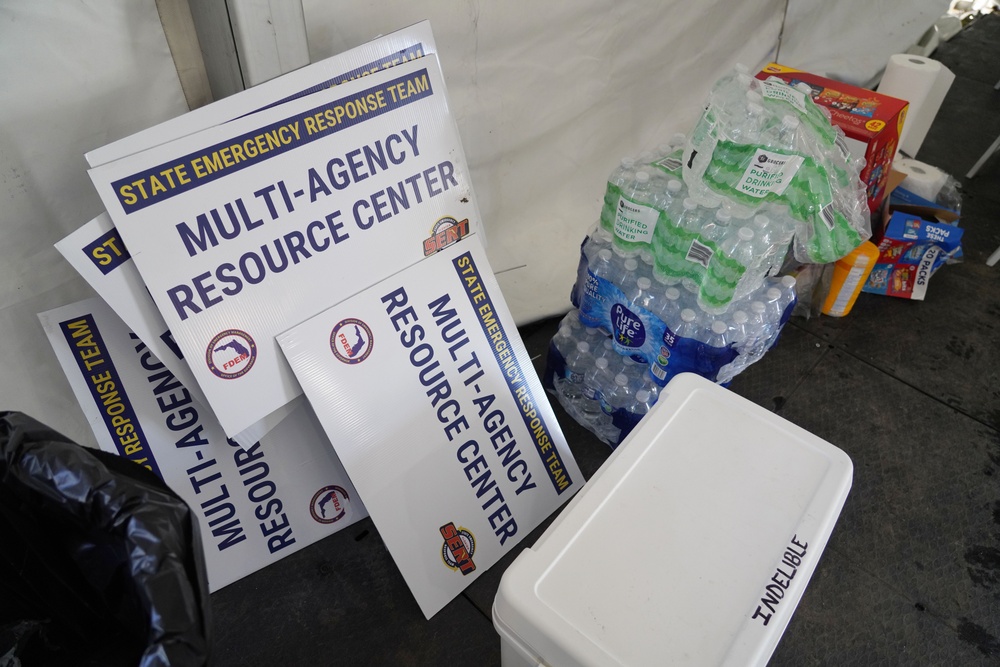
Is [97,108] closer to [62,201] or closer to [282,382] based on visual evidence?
[62,201]

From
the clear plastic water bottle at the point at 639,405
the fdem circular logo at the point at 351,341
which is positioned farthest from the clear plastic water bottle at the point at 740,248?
the fdem circular logo at the point at 351,341

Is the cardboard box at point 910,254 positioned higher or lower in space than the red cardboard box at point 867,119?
lower

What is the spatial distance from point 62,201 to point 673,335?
1.21 metres

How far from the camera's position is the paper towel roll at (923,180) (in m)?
2.21

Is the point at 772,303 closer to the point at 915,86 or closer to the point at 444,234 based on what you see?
the point at 444,234

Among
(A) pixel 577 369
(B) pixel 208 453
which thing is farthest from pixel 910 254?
(B) pixel 208 453

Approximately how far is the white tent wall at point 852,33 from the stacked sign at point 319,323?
2079 millimetres

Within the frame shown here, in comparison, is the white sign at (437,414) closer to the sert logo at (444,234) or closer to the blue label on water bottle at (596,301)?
the sert logo at (444,234)

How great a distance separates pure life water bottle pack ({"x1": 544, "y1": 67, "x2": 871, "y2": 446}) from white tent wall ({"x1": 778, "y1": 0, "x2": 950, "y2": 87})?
1.34 m

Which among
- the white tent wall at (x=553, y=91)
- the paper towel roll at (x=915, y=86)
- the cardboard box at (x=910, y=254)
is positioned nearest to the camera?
the white tent wall at (x=553, y=91)

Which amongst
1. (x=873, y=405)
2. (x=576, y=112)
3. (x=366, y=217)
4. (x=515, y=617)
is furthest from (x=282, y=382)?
(x=873, y=405)

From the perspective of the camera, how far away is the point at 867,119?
187 centimetres

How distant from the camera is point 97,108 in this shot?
1.11 metres

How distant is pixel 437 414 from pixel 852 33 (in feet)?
8.90
